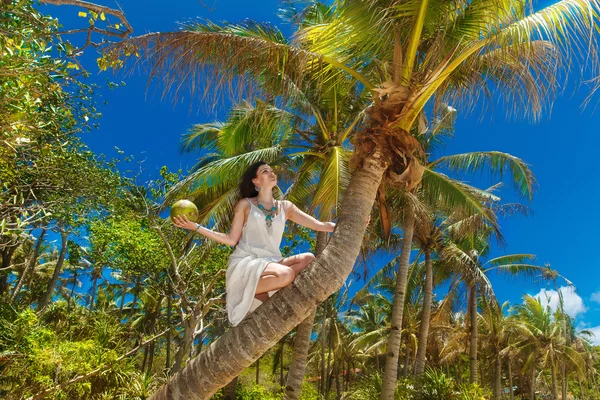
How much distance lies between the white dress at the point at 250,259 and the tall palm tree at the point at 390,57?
0.42 metres

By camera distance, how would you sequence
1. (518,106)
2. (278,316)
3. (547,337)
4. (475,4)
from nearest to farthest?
(278,316) → (475,4) → (518,106) → (547,337)

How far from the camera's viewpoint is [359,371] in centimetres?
4184

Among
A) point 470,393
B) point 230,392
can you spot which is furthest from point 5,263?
point 470,393

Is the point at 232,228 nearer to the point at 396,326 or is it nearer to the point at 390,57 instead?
the point at 390,57

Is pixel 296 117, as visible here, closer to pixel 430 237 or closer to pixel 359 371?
pixel 430 237

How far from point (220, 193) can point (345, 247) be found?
9877 millimetres

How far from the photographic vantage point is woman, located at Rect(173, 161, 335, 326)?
125 inches

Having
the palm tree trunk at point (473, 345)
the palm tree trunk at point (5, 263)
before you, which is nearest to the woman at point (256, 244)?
the palm tree trunk at point (5, 263)

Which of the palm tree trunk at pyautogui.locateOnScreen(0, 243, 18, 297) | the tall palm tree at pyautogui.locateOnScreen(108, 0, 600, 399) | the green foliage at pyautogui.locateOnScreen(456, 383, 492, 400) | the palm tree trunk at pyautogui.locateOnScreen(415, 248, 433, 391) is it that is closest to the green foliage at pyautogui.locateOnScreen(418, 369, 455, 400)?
the green foliage at pyautogui.locateOnScreen(456, 383, 492, 400)

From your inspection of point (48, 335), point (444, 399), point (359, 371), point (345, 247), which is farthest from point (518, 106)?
point (359, 371)

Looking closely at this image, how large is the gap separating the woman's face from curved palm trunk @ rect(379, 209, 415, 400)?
9.39 metres

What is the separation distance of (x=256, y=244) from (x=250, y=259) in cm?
19

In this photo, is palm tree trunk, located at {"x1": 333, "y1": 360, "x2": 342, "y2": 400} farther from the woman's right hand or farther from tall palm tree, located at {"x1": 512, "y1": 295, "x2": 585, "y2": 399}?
the woman's right hand

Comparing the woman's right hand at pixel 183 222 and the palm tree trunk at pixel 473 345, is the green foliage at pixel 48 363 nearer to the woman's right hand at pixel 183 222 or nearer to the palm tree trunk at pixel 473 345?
the woman's right hand at pixel 183 222
